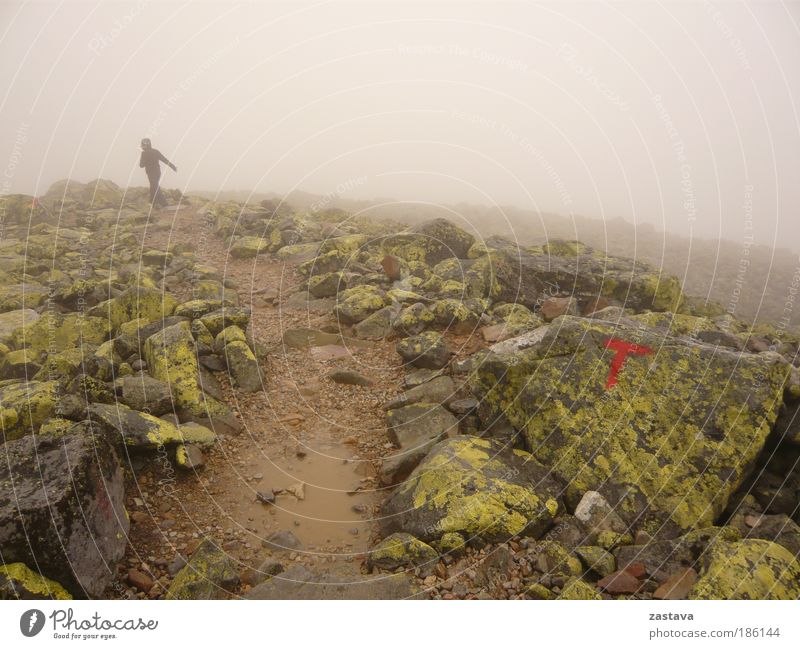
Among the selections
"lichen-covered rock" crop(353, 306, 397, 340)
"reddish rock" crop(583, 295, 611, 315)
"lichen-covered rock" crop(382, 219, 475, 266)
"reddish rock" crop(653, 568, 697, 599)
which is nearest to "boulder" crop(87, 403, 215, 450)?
"lichen-covered rock" crop(353, 306, 397, 340)

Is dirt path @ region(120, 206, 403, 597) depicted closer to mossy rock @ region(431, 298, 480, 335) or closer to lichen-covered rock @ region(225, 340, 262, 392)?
lichen-covered rock @ region(225, 340, 262, 392)

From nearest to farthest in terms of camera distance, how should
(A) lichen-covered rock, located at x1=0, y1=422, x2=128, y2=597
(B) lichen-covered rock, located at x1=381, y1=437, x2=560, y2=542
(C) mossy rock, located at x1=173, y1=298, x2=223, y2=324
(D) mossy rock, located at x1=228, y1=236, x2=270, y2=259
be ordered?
1. (A) lichen-covered rock, located at x1=0, y1=422, x2=128, y2=597
2. (B) lichen-covered rock, located at x1=381, y1=437, x2=560, y2=542
3. (C) mossy rock, located at x1=173, y1=298, x2=223, y2=324
4. (D) mossy rock, located at x1=228, y1=236, x2=270, y2=259

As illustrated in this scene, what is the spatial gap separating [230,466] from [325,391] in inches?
138

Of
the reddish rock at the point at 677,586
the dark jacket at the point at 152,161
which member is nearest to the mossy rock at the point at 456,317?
the reddish rock at the point at 677,586

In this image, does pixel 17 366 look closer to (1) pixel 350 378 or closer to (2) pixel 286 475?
(2) pixel 286 475

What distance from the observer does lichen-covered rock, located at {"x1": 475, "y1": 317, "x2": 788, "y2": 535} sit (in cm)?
679

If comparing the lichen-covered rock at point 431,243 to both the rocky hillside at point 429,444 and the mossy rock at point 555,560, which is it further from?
the mossy rock at point 555,560

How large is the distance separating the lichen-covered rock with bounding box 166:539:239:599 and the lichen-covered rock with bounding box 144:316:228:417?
4.39m

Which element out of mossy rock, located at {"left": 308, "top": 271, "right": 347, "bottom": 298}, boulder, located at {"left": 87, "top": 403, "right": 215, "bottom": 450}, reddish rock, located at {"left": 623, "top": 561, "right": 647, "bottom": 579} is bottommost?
reddish rock, located at {"left": 623, "top": 561, "right": 647, "bottom": 579}

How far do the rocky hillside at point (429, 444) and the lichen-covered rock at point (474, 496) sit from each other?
0.12 feet

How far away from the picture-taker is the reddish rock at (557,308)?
13.5 meters

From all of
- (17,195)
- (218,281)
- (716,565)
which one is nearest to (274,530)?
(716,565)

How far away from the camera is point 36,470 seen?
5.78 metres

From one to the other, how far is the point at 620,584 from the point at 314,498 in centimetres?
548
